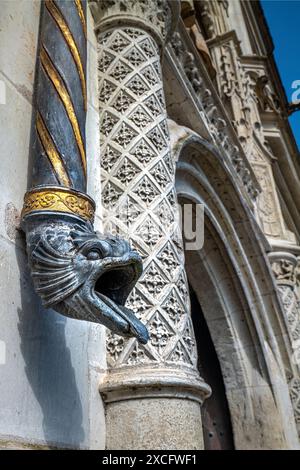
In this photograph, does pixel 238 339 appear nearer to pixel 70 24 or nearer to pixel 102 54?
pixel 102 54

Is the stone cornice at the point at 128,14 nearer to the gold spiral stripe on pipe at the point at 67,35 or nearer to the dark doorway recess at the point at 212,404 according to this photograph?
the gold spiral stripe on pipe at the point at 67,35

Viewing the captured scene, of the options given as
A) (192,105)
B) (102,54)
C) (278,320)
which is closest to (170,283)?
(102,54)

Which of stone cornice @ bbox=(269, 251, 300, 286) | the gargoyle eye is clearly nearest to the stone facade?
the gargoyle eye

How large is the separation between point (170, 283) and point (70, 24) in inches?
36.1

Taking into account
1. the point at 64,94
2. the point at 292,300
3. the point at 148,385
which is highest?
the point at 292,300

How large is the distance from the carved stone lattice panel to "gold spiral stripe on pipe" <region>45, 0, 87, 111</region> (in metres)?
0.45

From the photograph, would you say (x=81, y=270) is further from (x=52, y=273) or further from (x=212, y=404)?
(x=212, y=404)

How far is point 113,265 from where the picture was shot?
1.02m

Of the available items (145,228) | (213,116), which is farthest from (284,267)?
(145,228)

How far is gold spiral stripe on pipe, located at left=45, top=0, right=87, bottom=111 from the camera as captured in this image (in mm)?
1360

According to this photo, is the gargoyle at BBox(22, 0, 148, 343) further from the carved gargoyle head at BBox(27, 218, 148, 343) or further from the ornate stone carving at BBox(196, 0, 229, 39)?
the ornate stone carving at BBox(196, 0, 229, 39)

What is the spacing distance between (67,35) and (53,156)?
0.47 meters

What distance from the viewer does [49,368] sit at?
1.15 m

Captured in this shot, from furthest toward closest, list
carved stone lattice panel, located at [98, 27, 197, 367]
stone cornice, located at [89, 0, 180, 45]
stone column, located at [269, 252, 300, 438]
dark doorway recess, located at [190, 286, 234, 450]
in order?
stone column, located at [269, 252, 300, 438] → dark doorway recess, located at [190, 286, 234, 450] → stone cornice, located at [89, 0, 180, 45] → carved stone lattice panel, located at [98, 27, 197, 367]
